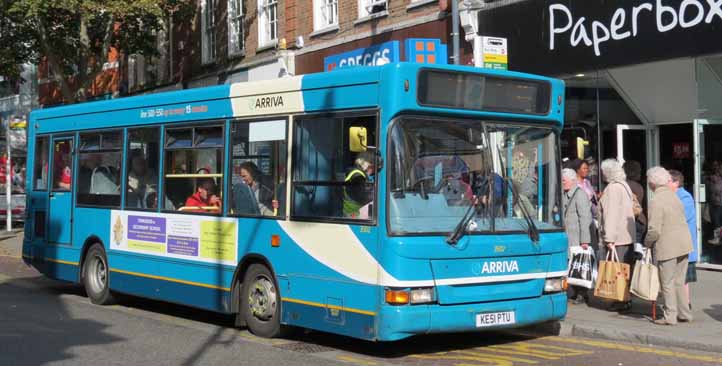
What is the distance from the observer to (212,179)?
1084 centimetres

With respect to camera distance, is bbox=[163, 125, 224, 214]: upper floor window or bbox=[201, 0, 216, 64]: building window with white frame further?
bbox=[201, 0, 216, 64]: building window with white frame

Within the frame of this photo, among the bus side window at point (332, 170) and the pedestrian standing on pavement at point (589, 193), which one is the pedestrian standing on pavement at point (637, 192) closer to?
the pedestrian standing on pavement at point (589, 193)

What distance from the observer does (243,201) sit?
10.3 m

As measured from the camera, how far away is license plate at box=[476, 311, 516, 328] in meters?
8.81

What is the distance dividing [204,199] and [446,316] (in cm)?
360

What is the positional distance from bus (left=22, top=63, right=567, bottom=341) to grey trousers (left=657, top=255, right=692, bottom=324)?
1.37 metres

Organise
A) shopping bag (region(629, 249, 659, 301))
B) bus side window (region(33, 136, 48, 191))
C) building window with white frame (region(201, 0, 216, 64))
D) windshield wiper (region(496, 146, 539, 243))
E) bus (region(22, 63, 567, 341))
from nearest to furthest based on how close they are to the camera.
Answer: bus (region(22, 63, 567, 341))
windshield wiper (region(496, 146, 539, 243))
shopping bag (region(629, 249, 659, 301))
bus side window (region(33, 136, 48, 191))
building window with white frame (region(201, 0, 216, 64))

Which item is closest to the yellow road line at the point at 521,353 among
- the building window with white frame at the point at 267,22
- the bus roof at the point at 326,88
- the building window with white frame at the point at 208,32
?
the bus roof at the point at 326,88

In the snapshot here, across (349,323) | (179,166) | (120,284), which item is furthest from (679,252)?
(120,284)

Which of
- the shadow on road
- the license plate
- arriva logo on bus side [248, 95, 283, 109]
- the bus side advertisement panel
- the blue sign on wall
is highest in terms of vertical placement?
the blue sign on wall

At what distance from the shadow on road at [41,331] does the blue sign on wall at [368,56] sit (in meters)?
7.73

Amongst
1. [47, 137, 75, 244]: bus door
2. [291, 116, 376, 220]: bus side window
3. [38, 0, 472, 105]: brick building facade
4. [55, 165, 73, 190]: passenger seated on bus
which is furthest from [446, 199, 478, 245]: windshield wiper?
[38, 0, 472, 105]: brick building facade

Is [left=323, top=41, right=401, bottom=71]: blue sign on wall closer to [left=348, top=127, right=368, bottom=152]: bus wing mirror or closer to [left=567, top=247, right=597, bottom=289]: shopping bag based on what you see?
[left=567, top=247, right=597, bottom=289]: shopping bag

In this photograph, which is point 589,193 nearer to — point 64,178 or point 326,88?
point 326,88
